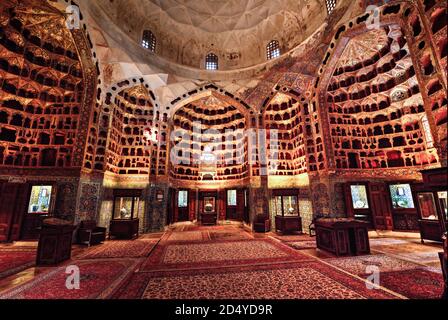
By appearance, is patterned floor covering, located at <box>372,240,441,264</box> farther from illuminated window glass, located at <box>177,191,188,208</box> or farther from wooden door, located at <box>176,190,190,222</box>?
illuminated window glass, located at <box>177,191,188,208</box>

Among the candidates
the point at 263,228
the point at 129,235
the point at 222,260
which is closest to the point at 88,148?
the point at 129,235

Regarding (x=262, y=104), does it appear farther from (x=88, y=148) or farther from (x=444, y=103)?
(x=88, y=148)

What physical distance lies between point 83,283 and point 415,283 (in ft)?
25.2

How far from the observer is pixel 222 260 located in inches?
245

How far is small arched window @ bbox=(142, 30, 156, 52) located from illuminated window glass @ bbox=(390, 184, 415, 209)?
19.1m

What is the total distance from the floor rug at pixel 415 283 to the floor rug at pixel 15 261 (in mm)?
9614

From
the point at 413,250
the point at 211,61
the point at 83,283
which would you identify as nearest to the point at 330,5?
the point at 211,61

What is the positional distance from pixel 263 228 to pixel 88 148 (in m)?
11.5

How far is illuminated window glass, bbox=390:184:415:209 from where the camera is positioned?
10.6m

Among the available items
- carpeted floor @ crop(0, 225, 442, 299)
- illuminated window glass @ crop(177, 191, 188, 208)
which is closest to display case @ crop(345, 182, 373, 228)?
carpeted floor @ crop(0, 225, 442, 299)

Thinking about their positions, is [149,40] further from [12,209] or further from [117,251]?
[117,251]

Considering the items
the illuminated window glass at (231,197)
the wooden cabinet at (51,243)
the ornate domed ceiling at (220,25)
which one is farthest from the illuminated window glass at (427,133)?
the wooden cabinet at (51,243)

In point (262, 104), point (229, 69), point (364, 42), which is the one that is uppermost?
point (229, 69)

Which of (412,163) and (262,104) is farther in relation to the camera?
(262,104)
